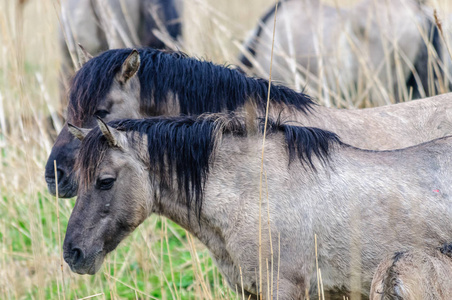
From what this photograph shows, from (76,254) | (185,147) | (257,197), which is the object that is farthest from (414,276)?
(76,254)

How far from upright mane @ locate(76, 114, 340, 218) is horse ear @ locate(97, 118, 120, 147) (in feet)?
0.17

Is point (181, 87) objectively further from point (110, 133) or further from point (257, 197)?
point (257, 197)

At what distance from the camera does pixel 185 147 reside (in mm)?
3346

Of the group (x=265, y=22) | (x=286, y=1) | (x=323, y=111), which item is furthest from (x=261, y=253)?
(x=286, y=1)

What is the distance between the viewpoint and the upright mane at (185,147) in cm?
329

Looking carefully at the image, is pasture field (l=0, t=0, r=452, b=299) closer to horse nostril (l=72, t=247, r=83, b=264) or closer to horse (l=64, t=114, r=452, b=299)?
horse nostril (l=72, t=247, r=83, b=264)

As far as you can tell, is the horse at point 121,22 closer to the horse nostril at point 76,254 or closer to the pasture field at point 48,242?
the pasture field at point 48,242

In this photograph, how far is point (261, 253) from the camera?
3.08 meters

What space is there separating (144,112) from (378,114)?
1812mm

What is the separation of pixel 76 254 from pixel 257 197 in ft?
3.62

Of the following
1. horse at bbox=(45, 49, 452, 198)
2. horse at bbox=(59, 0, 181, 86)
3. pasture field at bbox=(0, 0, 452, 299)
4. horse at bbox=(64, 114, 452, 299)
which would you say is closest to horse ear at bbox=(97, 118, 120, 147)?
horse at bbox=(64, 114, 452, 299)

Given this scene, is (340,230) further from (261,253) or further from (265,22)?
(265,22)

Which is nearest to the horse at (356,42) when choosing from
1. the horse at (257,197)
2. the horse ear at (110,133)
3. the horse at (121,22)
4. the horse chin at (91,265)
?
the horse at (121,22)

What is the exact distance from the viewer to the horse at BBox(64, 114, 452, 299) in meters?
3.19
